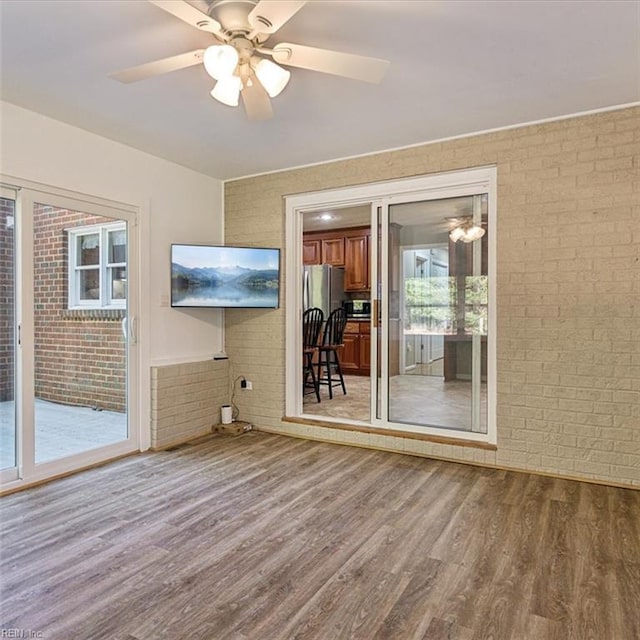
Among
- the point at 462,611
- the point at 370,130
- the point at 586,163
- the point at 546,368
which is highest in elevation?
the point at 370,130

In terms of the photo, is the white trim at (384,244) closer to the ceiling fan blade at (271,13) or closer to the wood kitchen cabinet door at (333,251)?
the ceiling fan blade at (271,13)

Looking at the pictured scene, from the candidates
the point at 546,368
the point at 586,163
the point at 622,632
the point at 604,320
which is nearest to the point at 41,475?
the point at 622,632

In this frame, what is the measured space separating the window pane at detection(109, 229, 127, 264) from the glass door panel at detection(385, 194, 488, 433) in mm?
2271

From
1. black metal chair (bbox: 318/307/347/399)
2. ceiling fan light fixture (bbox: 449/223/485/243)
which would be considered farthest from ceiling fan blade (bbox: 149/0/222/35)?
black metal chair (bbox: 318/307/347/399)

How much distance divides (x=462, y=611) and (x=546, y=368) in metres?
1.98

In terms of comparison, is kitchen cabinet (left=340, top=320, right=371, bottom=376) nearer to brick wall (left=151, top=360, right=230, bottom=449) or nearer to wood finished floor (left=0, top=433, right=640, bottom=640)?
brick wall (left=151, top=360, right=230, bottom=449)

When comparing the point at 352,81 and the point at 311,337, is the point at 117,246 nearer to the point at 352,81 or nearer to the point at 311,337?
the point at 352,81

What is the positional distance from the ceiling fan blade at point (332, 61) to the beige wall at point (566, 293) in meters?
1.78

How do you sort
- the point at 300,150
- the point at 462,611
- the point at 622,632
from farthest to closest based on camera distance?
1. the point at 300,150
2. the point at 462,611
3. the point at 622,632

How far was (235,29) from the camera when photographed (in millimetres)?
1968

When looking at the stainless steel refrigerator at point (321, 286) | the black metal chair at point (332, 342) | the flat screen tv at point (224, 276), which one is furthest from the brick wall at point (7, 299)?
the stainless steel refrigerator at point (321, 286)

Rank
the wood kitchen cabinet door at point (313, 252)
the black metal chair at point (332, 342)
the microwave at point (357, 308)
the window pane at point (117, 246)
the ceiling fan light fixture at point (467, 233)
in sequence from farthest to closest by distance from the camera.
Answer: the wood kitchen cabinet door at point (313, 252) < the microwave at point (357, 308) < the black metal chair at point (332, 342) < the window pane at point (117, 246) < the ceiling fan light fixture at point (467, 233)

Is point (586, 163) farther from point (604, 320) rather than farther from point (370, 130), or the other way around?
point (370, 130)

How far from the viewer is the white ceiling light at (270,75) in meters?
2.07
